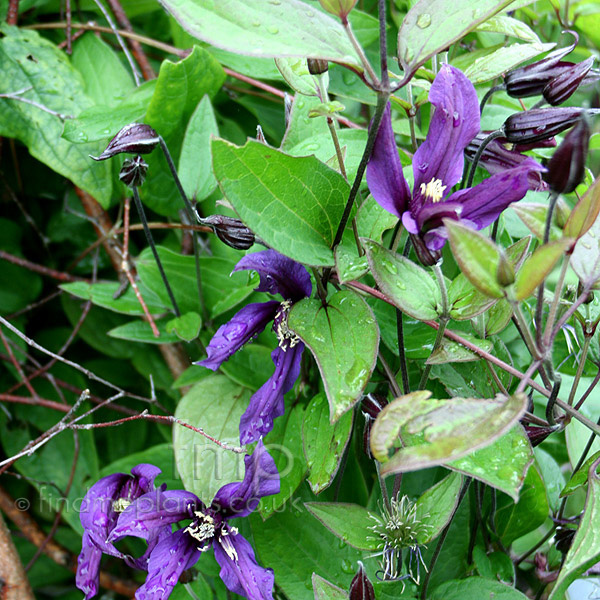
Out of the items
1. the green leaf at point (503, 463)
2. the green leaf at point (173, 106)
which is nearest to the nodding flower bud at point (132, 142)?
the green leaf at point (173, 106)

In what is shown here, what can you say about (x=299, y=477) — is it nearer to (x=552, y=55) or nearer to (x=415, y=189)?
(x=415, y=189)

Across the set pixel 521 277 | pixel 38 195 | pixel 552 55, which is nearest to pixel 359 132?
pixel 552 55

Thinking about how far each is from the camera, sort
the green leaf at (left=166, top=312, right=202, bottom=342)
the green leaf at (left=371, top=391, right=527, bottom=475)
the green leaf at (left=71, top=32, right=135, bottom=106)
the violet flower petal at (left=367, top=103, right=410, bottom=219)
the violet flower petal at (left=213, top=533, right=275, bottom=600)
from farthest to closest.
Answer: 1. the green leaf at (left=71, top=32, right=135, bottom=106)
2. the green leaf at (left=166, top=312, right=202, bottom=342)
3. the violet flower petal at (left=213, top=533, right=275, bottom=600)
4. the violet flower petal at (left=367, top=103, right=410, bottom=219)
5. the green leaf at (left=371, top=391, right=527, bottom=475)

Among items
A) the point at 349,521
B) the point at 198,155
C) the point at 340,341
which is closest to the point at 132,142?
the point at 198,155

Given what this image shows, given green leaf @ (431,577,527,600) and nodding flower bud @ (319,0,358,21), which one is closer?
nodding flower bud @ (319,0,358,21)

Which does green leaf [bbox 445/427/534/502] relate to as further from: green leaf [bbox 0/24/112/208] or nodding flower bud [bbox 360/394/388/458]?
green leaf [bbox 0/24/112/208]

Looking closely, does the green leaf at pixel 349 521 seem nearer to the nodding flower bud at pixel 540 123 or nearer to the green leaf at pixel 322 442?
the green leaf at pixel 322 442

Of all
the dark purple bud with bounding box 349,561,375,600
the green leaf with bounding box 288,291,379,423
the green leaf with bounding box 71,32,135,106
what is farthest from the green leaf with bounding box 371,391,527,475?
the green leaf with bounding box 71,32,135,106

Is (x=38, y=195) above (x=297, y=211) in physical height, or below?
below
